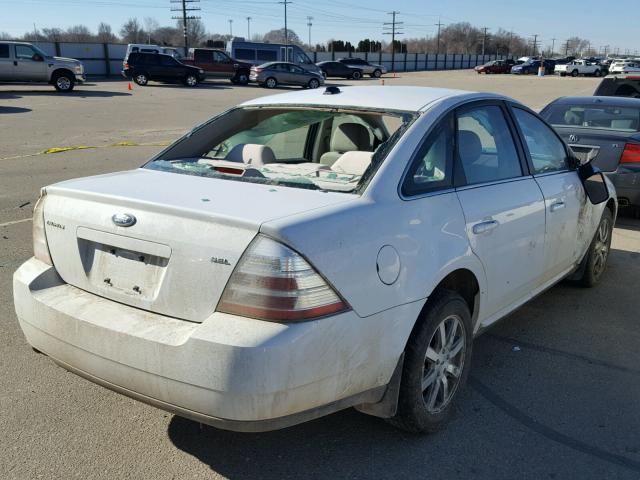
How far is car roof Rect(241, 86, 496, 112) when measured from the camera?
11.7 ft

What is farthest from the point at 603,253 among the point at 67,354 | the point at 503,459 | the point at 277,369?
the point at 67,354

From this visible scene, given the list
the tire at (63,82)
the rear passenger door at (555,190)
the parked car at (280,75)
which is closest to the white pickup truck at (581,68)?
the parked car at (280,75)

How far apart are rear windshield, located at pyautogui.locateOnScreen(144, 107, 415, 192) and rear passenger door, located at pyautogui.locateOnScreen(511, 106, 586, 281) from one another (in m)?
0.98

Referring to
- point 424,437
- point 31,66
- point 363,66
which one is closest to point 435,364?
point 424,437

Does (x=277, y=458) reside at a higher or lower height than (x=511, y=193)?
lower

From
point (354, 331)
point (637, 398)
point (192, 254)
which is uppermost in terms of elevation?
point (192, 254)

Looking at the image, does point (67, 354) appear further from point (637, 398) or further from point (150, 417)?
point (637, 398)

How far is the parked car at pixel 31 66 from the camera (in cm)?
2631

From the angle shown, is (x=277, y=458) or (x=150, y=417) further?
(x=150, y=417)

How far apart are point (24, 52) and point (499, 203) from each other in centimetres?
2759

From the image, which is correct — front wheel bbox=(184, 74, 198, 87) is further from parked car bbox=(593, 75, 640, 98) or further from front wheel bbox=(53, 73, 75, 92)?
Answer: parked car bbox=(593, 75, 640, 98)

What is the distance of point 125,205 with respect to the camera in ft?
9.19

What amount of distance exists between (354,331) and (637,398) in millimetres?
2037

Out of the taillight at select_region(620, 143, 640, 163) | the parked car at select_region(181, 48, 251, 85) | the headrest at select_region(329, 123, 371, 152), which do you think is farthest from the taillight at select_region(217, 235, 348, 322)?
the parked car at select_region(181, 48, 251, 85)
